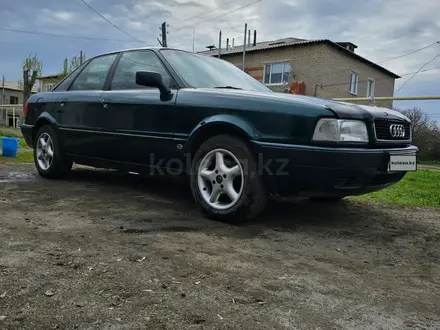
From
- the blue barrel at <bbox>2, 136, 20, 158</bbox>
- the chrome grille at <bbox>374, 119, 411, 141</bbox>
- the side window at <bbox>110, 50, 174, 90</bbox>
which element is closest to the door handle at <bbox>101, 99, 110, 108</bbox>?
the side window at <bbox>110, 50, 174, 90</bbox>

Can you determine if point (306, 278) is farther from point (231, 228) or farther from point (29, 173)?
point (29, 173)

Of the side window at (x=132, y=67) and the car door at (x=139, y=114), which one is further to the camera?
the side window at (x=132, y=67)

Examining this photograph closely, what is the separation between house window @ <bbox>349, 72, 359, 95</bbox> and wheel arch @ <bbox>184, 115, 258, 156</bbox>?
23.8 m

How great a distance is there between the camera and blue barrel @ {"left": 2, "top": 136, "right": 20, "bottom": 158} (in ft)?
25.4

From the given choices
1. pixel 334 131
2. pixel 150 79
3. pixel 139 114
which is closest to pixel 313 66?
pixel 139 114

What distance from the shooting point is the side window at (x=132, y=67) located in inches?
162

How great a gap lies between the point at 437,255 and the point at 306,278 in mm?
1157

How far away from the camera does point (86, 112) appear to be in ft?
15.1

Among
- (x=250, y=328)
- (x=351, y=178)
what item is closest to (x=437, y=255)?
(x=351, y=178)

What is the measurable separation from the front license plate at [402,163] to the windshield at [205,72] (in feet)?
4.86

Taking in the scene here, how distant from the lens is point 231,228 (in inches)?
126

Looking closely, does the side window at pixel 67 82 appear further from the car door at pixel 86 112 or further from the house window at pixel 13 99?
the house window at pixel 13 99

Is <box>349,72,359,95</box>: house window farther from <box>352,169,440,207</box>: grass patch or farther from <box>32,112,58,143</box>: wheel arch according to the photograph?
<box>32,112,58,143</box>: wheel arch

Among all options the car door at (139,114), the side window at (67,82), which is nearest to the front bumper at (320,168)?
the car door at (139,114)
